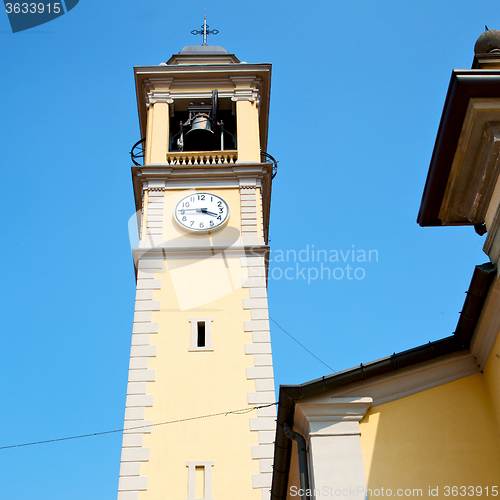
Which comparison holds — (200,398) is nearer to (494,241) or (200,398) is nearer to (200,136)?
(494,241)

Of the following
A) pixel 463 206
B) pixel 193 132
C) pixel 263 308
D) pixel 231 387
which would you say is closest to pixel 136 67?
pixel 193 132

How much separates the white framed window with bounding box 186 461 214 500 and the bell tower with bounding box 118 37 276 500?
2cm

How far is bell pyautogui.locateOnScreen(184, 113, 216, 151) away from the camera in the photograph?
1858 cm

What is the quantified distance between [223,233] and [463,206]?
9.54 m

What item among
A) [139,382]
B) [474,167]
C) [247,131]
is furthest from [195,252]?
[474,167]

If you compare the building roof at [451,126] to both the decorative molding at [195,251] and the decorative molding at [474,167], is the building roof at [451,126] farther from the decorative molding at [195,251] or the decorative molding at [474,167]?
the decorative molding at [195,251]

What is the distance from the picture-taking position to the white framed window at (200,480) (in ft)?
37.8

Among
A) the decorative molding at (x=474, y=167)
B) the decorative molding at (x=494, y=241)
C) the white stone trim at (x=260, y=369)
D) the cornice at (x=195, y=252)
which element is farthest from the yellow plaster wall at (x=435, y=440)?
the cornice at (x=195, y=252)

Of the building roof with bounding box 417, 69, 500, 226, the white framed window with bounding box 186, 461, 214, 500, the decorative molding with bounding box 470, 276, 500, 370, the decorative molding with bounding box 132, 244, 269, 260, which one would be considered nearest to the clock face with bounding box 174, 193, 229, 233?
the decorative molding with bounding box 132, 244, 269, 260

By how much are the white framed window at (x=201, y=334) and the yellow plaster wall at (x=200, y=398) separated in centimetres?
9

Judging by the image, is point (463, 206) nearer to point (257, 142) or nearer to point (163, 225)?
point (163, 225)

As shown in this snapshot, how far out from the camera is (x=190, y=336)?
13992 millimetres

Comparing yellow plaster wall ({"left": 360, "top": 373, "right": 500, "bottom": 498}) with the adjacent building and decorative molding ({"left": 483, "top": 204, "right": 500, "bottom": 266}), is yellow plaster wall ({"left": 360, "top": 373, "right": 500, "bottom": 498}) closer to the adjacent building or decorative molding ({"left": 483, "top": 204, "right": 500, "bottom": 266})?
the adjacent building

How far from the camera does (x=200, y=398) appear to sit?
1294 cm
